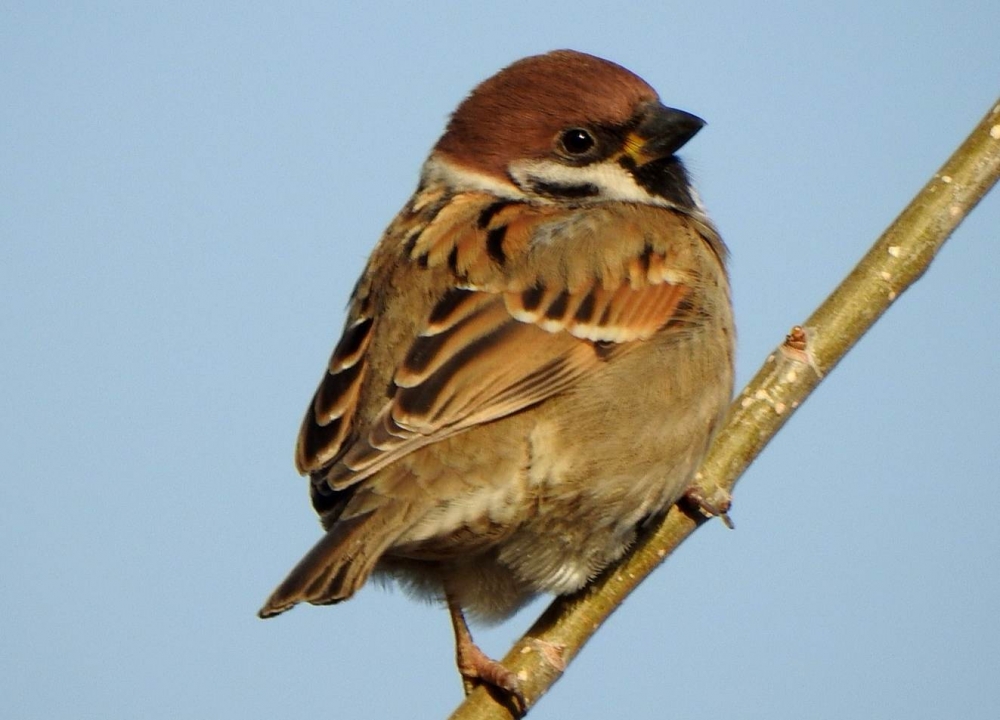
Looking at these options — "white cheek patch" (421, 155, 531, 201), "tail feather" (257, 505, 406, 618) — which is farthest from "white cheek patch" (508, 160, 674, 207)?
"tail feather" (257, 505, 406, 618)

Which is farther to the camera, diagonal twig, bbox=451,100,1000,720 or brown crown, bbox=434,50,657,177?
brown crown, bbox=434,50,657,177

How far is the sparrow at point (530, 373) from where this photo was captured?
13.8ft

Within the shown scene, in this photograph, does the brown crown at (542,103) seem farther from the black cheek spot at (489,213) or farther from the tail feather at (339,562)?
the tail feather at (339,562)

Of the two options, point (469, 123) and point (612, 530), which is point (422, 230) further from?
point (612, 530)

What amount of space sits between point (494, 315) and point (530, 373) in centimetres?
24

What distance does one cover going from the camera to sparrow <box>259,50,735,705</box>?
13.8 ft

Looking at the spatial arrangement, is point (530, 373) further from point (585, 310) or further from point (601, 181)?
point (601, 181)

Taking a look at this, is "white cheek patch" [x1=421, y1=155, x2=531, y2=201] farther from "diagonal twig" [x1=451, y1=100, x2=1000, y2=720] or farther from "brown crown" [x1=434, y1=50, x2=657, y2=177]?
"diagonal twig" [x1=451, y1=100, x2=1000, y2=720]

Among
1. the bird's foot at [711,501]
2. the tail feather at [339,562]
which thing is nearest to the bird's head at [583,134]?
the bird's foot at [711,501]

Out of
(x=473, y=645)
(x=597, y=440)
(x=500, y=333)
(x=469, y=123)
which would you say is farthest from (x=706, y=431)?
(x=469, y=123)

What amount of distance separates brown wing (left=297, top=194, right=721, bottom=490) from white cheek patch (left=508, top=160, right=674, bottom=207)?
101mm

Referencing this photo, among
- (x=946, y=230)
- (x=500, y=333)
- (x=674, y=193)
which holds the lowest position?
(x=500, y=333)

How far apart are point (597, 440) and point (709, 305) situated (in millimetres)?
801

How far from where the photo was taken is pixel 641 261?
489cm
